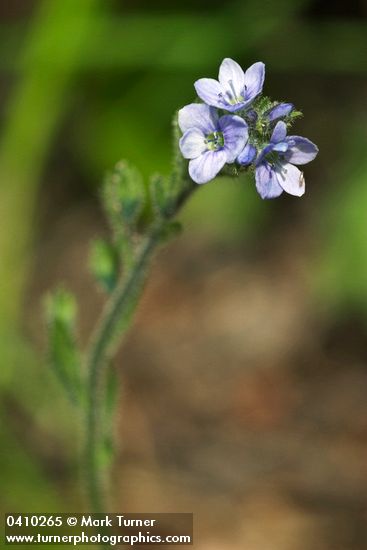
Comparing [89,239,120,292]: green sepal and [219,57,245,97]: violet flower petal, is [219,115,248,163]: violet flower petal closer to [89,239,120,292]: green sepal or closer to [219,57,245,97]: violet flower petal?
[219,57,245,97]: violet flower petal

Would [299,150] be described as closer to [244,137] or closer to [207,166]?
[244,137]

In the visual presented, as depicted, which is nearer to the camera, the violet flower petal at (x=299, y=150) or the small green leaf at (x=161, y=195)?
the violet flower petal at (x=299, y=150)

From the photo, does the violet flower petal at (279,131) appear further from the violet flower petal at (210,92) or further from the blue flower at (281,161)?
the violet flower petal at (210,92)

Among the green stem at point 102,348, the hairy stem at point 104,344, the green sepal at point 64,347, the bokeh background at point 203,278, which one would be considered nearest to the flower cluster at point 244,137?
the hairy stem at point 104,344

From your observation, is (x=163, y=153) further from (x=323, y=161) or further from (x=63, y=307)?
(x=63, y=307)

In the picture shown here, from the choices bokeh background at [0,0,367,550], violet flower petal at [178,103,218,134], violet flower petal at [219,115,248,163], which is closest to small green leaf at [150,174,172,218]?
violet flower petal at [178,103,218,134]
